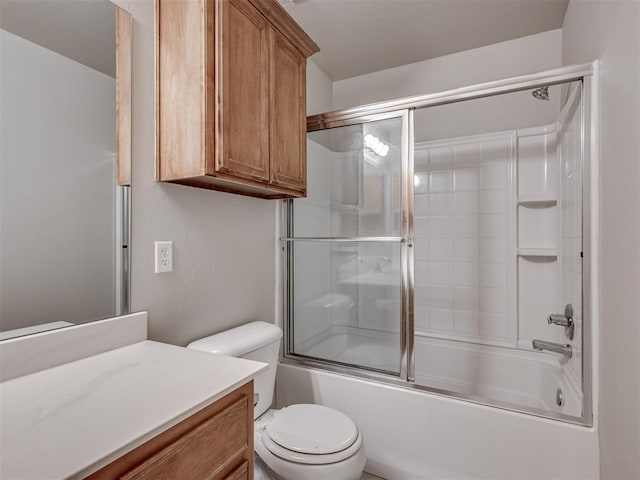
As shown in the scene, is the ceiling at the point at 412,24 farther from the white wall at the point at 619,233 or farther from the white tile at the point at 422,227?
the white tile at the point at 422,227

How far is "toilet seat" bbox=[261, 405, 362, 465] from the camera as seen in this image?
49.3 inches

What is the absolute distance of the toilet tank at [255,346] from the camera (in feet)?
4.67

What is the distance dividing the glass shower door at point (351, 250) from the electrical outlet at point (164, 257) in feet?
2.67

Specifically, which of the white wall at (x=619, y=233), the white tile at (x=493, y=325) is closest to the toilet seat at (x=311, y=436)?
the white wall at (x=619, y=233)

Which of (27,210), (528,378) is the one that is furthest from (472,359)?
(27,210)

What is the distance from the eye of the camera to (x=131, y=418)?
2.33 ft

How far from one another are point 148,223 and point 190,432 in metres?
0.82

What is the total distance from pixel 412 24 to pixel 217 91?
59.6 inches

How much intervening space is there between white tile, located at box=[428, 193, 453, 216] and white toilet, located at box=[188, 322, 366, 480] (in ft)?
5.26

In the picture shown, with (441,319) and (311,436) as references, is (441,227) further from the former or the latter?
(311,436)

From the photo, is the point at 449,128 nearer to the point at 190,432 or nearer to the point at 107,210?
the point at 107,210

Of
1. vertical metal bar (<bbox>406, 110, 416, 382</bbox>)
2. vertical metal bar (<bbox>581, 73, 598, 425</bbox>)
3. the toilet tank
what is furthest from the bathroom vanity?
vertical metal bar (<bbox>581, 73, 598, 425</bbox>)

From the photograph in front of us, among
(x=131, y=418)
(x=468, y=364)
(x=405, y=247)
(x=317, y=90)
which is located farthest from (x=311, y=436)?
(x=317, y=90)

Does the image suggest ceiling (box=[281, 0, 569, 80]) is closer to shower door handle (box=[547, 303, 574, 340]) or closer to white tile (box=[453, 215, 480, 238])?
white tile (box=[453, 215, 480, 238])
